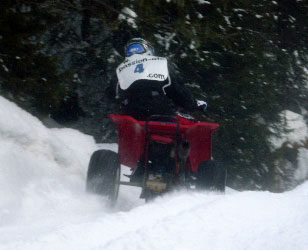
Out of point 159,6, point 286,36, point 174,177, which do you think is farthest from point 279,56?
point 174,177

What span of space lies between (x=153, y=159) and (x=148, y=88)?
86cm

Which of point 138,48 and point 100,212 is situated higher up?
point 138,48

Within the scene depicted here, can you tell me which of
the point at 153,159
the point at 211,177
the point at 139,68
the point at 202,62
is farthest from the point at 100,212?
the point at 202,62

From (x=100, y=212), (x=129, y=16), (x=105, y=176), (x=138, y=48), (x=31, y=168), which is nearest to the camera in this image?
(x=100, y=212)

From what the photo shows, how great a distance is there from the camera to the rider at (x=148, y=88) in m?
4.59

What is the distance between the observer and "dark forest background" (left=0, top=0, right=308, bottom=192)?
6.48 m

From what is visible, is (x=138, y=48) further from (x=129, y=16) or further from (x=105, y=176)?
(x=129, y=16)

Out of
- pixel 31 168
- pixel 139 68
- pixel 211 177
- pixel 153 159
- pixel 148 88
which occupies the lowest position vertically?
pixel 31 168

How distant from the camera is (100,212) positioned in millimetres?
4094

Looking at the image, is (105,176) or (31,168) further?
(31,168)

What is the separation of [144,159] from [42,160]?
1.46m

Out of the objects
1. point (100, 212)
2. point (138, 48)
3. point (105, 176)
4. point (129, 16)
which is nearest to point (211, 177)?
point (105, 176)

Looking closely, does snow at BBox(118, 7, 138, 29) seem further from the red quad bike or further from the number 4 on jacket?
the red quad bike

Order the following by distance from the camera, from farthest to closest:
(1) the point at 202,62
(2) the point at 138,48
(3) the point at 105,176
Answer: (1) the point at 202,62
(2) the point at 138,48
(3) the point at 105,176
